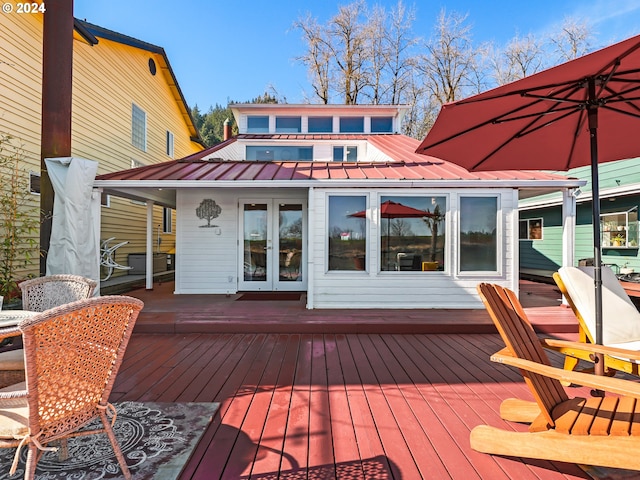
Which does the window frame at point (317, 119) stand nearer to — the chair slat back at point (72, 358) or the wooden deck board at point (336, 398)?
the wooden deck board at point (336, 398)

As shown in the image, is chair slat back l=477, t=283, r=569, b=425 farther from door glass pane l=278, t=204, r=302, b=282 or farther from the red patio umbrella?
door glass pane l=278, t=204, r=302, b=282

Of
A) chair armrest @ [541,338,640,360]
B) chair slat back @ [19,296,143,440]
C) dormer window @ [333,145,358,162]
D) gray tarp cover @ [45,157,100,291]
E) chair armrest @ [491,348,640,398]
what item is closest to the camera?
chair slat back @ [19,296,143,440]

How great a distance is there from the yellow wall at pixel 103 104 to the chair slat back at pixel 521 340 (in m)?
7.98

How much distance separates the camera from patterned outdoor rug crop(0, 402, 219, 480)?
74.0 inches

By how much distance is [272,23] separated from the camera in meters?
17.4

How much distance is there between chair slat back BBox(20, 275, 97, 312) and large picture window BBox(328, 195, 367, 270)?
3.58 meters

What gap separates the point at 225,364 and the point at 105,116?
835 centimetres

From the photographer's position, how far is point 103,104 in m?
8.79

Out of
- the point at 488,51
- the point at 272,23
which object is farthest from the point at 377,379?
the point at 488,51

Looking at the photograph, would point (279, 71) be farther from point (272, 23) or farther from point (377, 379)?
point (377, 379)

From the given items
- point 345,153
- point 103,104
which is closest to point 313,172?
point 345,153

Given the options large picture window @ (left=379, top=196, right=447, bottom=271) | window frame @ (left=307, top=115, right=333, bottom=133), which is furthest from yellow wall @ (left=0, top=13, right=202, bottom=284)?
large picture window @ (left=379, top=196, right=447, bottom=271)

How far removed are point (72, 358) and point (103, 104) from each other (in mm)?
9362

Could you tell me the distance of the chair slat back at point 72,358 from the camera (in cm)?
147
